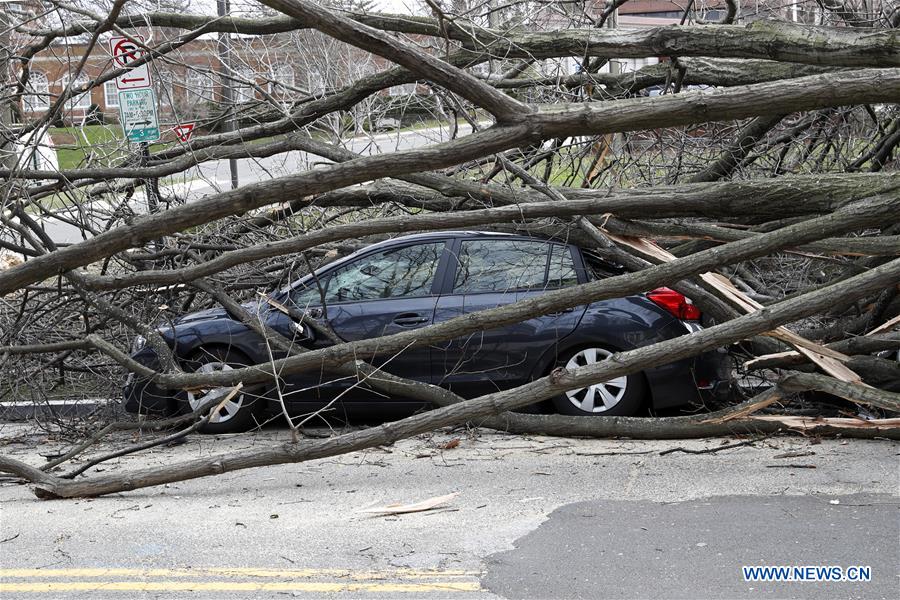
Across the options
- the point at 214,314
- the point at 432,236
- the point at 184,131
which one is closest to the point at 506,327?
the point at 432,236

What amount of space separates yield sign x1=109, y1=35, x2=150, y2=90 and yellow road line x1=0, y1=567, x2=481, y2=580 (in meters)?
4.51

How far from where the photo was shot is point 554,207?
7.02 metres

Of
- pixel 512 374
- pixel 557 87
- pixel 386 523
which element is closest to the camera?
pixel 386 523

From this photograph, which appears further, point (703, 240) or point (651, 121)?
point (703, 240)

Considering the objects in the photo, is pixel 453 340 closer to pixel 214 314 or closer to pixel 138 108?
pixel 214 314

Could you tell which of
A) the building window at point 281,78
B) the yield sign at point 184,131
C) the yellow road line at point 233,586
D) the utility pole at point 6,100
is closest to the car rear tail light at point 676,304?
the yellow road line at point 233,586

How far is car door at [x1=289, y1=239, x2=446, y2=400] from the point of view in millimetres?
7902

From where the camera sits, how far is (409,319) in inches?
310

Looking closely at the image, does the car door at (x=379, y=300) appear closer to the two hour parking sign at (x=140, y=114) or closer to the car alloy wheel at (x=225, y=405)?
the car alloy wheel at (x=225, y=405)

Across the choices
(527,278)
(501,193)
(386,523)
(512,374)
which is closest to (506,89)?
(501,193)

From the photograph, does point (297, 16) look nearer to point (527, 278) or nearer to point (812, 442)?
point (527, 278)

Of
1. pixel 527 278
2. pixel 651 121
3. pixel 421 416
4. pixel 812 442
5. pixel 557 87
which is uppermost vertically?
pixel 557 87

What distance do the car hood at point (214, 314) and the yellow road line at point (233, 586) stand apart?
3.50 meters

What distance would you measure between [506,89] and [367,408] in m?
3.42
